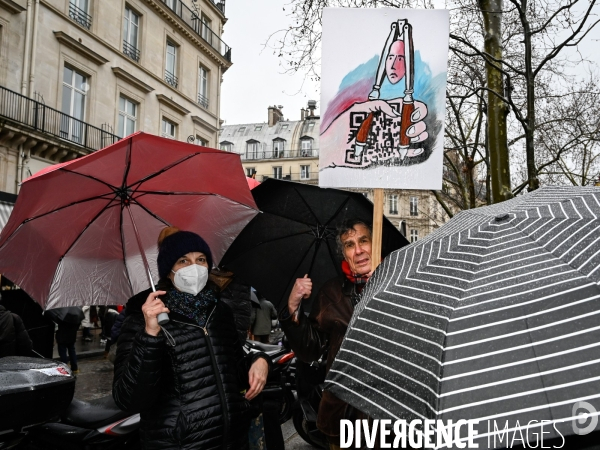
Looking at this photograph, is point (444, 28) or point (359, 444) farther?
point (444, 28)

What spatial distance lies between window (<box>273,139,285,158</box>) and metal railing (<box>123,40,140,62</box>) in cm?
4644

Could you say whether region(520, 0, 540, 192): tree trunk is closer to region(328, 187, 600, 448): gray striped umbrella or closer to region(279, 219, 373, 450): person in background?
region(279, 219, 373, 450): person in background

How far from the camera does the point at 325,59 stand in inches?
116

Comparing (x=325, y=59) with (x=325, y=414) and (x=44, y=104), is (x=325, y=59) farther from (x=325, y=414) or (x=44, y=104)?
(x=44, y=104)

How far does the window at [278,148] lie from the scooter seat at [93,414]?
217 ft

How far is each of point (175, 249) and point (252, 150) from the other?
2803 inches

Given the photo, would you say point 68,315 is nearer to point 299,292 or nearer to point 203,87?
point 299,292

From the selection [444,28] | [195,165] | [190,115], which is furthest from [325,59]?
[190,115]

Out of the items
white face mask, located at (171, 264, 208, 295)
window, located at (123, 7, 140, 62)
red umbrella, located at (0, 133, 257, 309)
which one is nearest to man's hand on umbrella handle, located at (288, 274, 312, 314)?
white face mask, located at (171, 264, 208, 295)

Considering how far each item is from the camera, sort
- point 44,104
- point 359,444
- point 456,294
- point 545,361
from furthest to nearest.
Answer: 1. point 44,104
2. point 359,444
3. point 456,294
4. point 545,361

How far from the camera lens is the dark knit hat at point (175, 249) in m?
2.70

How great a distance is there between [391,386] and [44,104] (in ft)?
62.9

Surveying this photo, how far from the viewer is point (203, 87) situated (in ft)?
92.1

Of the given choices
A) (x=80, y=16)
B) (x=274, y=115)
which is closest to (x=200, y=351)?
(x=80, y=16)
